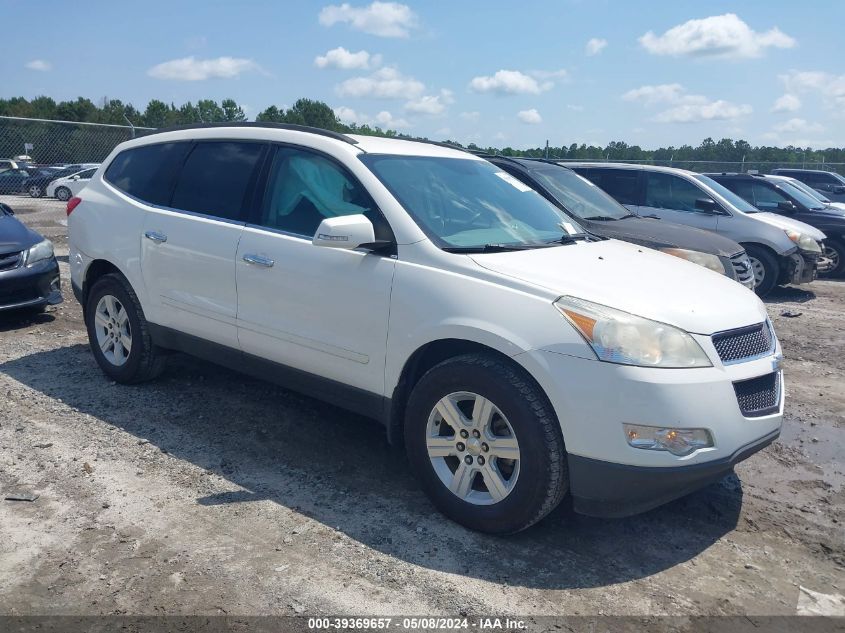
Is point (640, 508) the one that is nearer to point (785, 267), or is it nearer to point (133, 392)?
point (133, 392)

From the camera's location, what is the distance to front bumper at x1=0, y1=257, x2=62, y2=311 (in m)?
7.32

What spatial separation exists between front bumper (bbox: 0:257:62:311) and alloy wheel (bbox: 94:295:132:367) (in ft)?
6.68

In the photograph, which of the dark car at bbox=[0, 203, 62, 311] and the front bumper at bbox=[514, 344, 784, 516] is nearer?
the front bumper at bbox=[514, 344, 784, 516]

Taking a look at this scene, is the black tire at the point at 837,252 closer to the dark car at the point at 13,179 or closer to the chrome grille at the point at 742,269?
the chrome grille at the point at 742,269

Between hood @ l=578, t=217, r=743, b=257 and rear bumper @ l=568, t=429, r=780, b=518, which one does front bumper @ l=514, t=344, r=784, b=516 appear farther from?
hood @ l=578, t=217, r=743, b=257

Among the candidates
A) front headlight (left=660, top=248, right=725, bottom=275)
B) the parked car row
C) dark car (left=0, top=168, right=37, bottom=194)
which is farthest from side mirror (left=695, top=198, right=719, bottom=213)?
dark car (left=0, top=168, right=37, bottom=194)

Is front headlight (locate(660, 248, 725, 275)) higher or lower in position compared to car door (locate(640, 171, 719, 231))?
lower

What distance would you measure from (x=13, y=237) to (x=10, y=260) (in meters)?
0.37

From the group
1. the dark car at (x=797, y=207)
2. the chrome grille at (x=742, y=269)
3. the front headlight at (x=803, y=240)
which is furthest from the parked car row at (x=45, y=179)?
the chrome grille at (x=742, y=269)

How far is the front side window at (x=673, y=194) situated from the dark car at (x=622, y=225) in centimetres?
202

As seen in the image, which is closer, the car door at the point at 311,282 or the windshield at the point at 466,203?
the car door at the point at 311,282

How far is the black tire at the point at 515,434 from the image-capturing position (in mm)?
3400

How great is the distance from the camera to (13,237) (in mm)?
7652

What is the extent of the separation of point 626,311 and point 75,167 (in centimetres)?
2559
